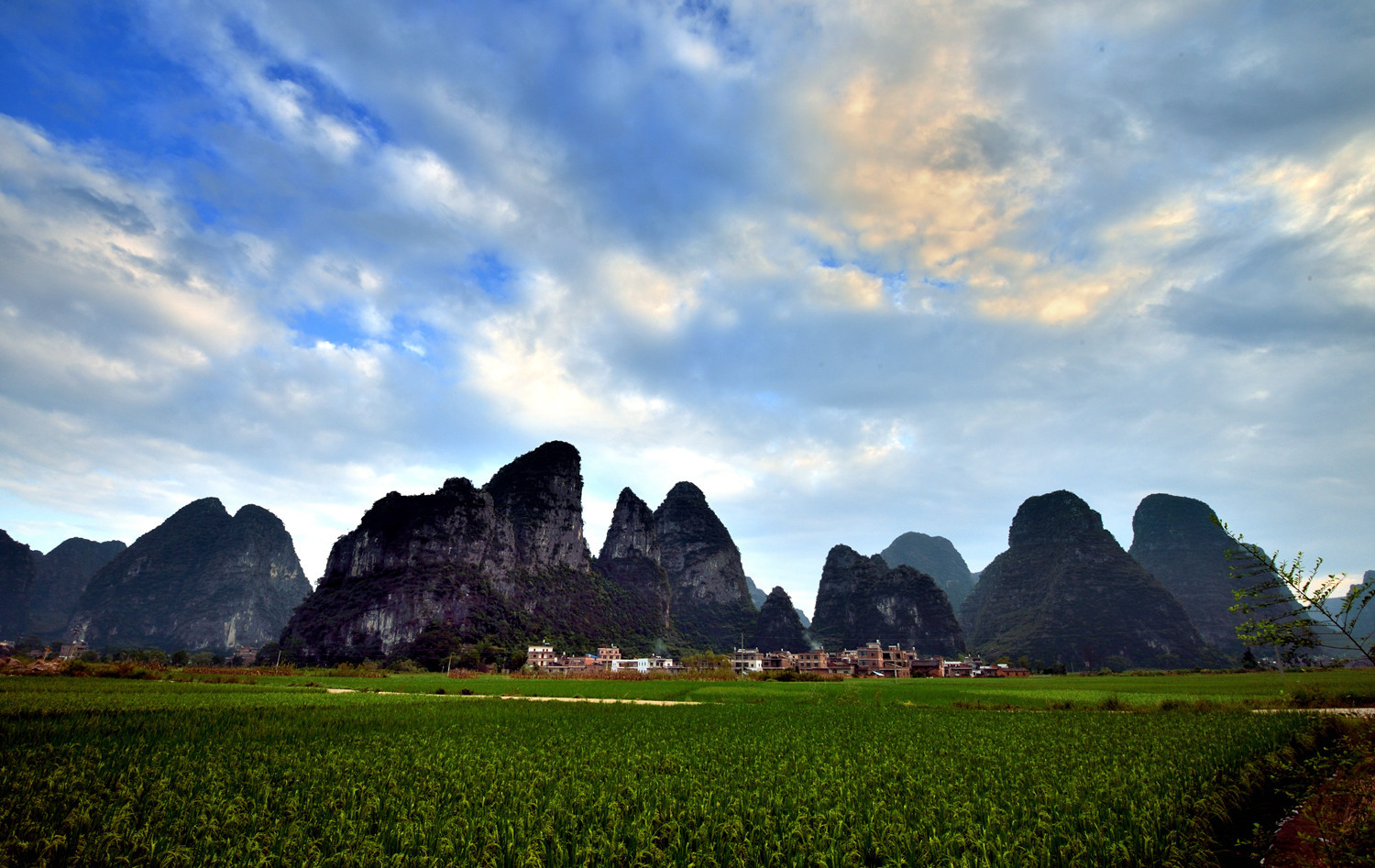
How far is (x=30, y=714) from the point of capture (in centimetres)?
1675

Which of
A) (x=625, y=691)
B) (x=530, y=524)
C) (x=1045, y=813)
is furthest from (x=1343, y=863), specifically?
(x=530, y=524)

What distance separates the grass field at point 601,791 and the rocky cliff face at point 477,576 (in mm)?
120510

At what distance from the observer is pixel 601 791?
920 centimetres

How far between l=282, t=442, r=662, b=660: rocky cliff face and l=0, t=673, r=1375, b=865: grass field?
121 meters

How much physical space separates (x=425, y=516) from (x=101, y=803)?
503ft

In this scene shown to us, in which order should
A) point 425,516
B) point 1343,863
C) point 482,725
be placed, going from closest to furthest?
point 1343,863, point 482,725, point 425,516

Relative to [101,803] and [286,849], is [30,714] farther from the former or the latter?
[286,849]

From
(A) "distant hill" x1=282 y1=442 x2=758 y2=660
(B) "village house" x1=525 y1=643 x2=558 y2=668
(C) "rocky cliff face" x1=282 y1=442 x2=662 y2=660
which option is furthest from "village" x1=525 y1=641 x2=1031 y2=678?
(C) "rocky cliff face" x1=282 y1=442 x2=662 y2=660

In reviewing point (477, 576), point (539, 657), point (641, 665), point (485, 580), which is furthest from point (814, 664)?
point (477, 576)

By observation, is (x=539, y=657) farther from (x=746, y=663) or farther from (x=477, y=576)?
(x=746, y=663)

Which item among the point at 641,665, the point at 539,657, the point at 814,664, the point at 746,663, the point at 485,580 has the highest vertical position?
the point at 485,580

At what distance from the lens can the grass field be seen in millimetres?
6727

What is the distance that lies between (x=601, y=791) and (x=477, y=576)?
485ft

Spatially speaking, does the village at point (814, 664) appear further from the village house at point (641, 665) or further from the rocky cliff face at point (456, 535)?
the rocky cliff face at point (456, 535)
